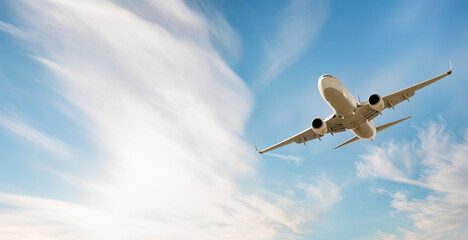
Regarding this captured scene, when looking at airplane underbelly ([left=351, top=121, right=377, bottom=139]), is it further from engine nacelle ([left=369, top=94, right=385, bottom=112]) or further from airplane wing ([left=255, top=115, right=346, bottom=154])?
engine nacelle ([left=369, top=94, right=385, bottom=112])

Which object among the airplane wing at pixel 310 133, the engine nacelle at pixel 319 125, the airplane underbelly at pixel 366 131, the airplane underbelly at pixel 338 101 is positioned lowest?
the engine nacelle at pixel 319 125

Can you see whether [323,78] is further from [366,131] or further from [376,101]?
[366,131]

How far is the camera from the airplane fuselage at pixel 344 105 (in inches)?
1101

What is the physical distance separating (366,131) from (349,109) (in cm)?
592

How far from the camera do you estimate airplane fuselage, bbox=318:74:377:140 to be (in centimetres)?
2795

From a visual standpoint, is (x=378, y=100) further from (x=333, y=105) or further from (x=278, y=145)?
(x=278, y=145)

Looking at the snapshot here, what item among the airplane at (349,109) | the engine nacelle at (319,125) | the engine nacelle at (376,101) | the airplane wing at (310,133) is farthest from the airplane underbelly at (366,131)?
the engine nacelle at (319,125)

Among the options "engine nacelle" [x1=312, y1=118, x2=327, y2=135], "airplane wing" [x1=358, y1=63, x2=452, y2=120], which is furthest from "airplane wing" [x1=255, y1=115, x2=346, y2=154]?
"engine nacelle" [x1=312, y1=118, x2=327, y2=135]

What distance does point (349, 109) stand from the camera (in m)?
30.8

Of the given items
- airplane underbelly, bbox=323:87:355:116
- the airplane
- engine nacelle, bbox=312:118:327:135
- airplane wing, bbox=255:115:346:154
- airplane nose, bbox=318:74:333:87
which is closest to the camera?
airplane nose, bbox=318:74:333:87

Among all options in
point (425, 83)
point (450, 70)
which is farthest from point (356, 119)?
point (450, 70)

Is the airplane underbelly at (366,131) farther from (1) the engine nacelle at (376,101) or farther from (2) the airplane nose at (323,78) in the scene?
(2) the airplane nose at (323,78)

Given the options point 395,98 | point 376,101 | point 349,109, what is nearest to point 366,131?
point 395,98

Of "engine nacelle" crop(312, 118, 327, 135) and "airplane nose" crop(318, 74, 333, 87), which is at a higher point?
"airplane nose" crop(318, 74, 333, 87)
